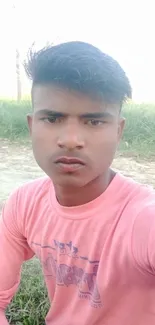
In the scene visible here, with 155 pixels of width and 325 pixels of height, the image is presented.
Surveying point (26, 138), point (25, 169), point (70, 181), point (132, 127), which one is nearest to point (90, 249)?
point (70, 181)

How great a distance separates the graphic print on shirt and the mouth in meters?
0.24

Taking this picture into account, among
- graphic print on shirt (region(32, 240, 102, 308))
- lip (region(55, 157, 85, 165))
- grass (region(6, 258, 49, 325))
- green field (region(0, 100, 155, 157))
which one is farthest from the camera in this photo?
green field (region(0, 100, 155, 157))

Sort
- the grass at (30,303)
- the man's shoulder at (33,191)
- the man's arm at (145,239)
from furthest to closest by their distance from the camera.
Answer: the grass at (30,303) < the man's shoulder at (33,191) < the man's arm at (145,239)

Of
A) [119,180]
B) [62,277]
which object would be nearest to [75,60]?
[119,180]

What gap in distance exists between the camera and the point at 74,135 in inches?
39.8

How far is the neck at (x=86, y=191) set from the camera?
114 cm

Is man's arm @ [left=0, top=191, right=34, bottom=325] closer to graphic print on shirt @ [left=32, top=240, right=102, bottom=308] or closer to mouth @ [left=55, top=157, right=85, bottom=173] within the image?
graphic print on shirt @ [left=32, top=240, right=102, bottom=308]

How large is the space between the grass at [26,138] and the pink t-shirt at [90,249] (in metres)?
0.33

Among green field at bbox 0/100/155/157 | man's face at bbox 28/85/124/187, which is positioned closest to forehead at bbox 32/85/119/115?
man's face at bbox 28/85/124/187

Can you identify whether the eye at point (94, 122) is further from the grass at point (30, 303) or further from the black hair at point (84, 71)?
the grass at point (30, 303)

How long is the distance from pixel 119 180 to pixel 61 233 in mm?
218

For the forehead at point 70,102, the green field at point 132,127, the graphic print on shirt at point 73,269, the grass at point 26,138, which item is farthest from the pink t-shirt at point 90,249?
the green field at point 132,127

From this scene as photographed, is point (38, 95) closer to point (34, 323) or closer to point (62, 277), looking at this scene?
point (62, 277)

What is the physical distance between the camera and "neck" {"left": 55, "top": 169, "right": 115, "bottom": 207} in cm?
114
